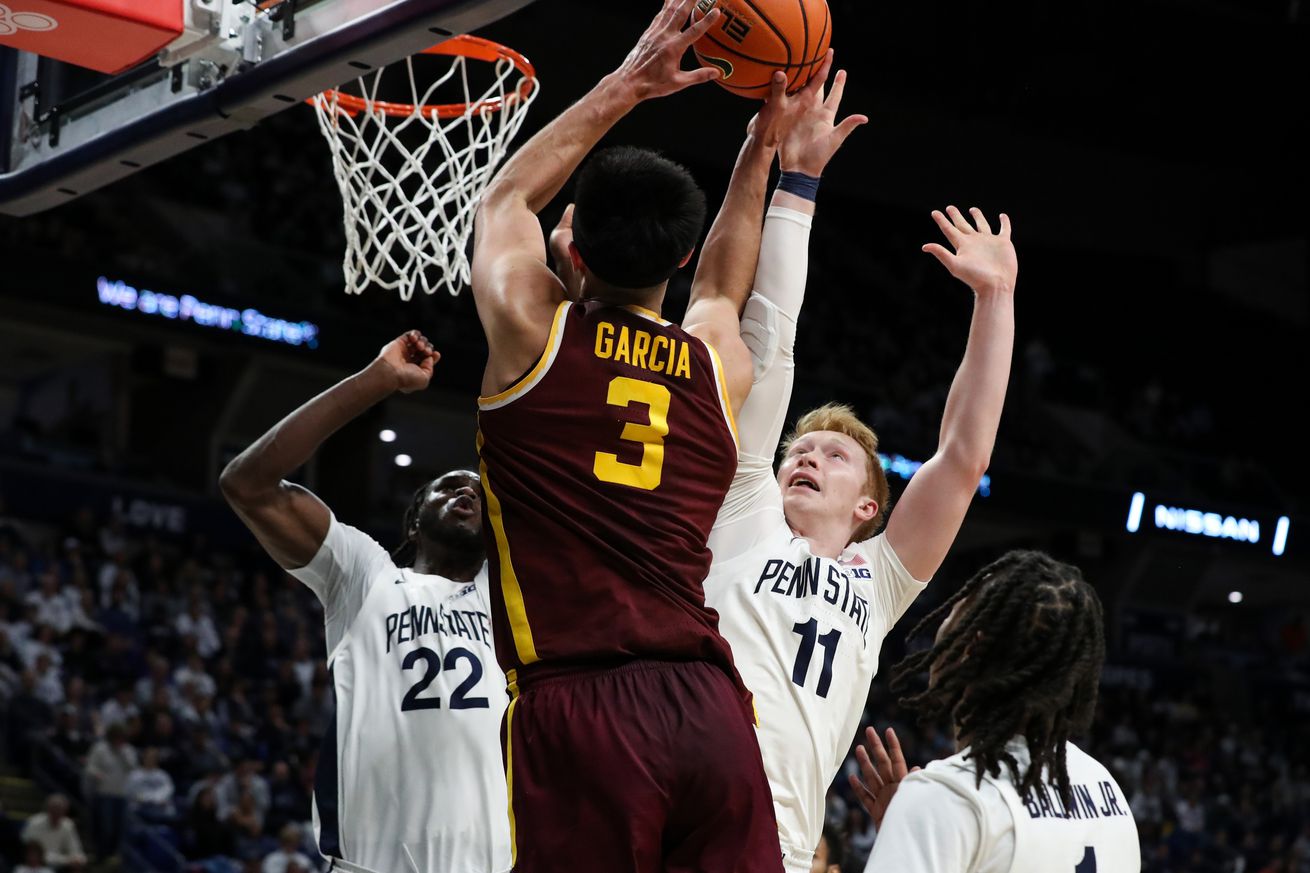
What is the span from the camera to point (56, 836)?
397 inches

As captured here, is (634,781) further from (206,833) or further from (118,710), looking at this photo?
(118,710)

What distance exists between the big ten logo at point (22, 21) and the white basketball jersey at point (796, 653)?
6.92 ft

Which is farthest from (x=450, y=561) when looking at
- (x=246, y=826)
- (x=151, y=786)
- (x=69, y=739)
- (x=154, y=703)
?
(x=154, y=703)

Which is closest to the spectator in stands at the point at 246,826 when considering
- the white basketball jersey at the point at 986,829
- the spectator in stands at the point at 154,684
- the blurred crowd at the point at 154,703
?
→ the blurred crowd at the point at 154,703

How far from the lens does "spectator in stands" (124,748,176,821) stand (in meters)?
10.8

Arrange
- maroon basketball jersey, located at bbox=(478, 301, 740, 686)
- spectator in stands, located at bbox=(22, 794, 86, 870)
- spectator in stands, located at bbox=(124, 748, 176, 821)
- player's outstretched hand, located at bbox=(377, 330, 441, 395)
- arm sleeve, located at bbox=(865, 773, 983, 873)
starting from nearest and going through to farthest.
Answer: arm sleeve, located at bbox=(865, 773, 983, 873) < maroon basketball jersey, located at bbox=(478, 301, 740, 686) < player's outstretched hand, located at bbox=(377, 330, 441, 395) < spectator in stands, located at bbox=(22, 794, 86, 870) < spectator in stands, located at bbox=(124, 748, 176, 821)

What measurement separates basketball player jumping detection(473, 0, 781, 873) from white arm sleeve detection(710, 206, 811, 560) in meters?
0.34

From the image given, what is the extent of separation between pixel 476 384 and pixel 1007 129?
784 cm

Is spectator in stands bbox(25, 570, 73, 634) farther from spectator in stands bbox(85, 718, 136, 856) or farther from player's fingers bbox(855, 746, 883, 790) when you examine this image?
player's fingers bbox(855, 746, 883, 790)

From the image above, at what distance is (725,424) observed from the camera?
2.82m

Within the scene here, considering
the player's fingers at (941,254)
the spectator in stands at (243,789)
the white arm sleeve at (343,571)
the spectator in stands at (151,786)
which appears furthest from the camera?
the spectator in stands at (243,789)

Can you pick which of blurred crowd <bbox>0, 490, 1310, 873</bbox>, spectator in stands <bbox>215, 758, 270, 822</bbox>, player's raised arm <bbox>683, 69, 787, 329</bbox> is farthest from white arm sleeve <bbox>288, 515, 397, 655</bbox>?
spectator in stands <bbox>215, 758, 270, 822</bbox>

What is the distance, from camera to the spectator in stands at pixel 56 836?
9.95 metres

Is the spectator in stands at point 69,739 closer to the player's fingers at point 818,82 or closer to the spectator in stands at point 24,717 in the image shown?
the spectator in stands at point 24,717
